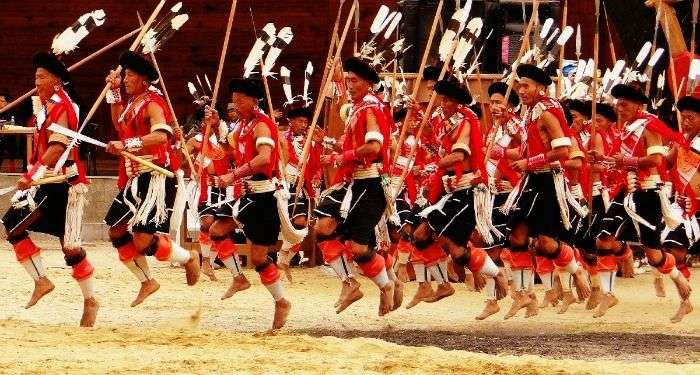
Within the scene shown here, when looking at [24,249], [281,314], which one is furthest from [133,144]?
[281,314]

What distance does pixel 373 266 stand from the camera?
380 inches

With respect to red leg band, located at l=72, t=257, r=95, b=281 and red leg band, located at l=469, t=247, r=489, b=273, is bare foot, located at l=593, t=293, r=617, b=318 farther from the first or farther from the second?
red leg band, located at l=72, t=257, r=95, b=281

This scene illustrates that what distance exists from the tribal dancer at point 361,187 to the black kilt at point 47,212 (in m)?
1.67

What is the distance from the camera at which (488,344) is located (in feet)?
30.0

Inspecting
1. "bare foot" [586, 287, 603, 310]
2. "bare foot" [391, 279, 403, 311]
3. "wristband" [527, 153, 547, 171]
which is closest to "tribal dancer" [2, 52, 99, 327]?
"bare foot" [391, 279, 403, 311]

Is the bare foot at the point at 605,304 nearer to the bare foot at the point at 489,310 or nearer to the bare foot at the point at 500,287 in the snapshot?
the bare foot at the point at 500,287

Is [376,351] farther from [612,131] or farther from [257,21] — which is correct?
[257,21]

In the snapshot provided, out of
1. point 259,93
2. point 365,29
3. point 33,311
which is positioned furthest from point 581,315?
point 365,29

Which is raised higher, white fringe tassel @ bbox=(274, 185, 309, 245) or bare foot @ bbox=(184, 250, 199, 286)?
white fringe tassel @ bbox=(274, 185, 309, 245)

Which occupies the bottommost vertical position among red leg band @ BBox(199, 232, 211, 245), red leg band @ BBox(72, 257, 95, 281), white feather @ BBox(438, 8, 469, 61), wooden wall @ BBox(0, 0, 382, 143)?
red leg band @ BBox(72, 257, 95, 281)

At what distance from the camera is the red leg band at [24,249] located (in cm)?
938

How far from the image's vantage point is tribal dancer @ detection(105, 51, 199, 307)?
923cm

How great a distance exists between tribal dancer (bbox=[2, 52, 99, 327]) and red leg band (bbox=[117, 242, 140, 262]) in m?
0.25

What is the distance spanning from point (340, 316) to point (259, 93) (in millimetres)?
1894
